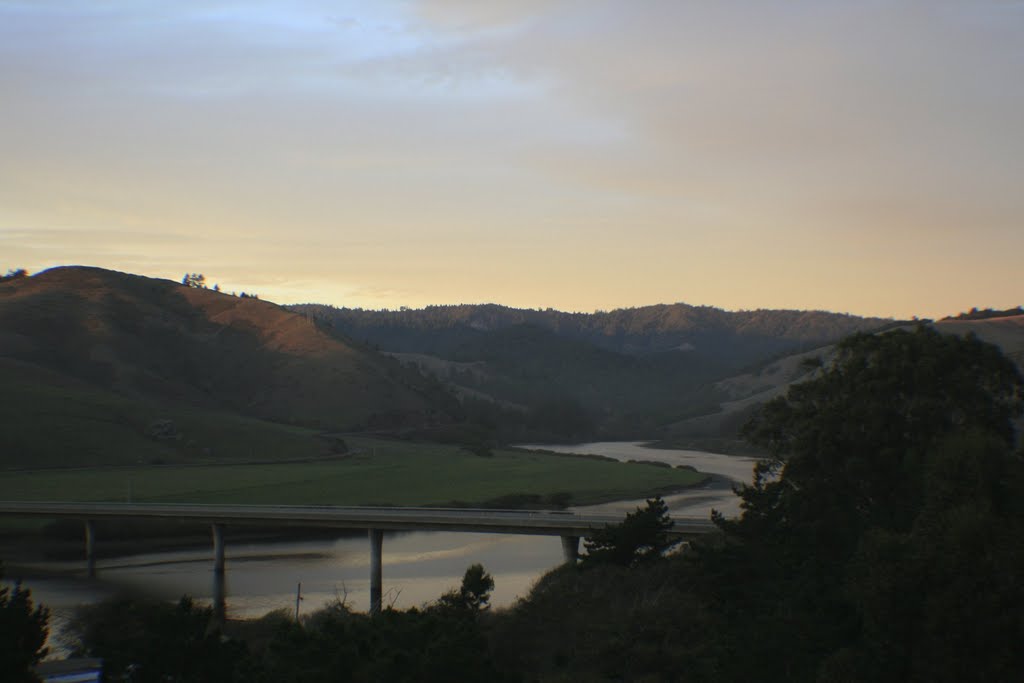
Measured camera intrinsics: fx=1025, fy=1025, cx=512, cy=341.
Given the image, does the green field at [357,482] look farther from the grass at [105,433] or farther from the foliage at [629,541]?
the foliage at [629,541]

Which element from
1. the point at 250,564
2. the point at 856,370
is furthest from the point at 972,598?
the point at 250,564

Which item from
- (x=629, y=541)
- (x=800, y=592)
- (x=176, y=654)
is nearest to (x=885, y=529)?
(x=800, y=592)

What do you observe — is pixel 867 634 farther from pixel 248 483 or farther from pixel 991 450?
pixel 248 483

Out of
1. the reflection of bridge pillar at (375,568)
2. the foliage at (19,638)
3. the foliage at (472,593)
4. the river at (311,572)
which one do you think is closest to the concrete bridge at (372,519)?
the reflection of bridge pillar at (375,568)

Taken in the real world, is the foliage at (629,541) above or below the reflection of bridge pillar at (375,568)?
above

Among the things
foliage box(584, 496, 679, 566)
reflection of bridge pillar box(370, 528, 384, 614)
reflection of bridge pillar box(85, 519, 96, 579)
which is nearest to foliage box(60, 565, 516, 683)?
foliage box(584, 496, 679, 566)

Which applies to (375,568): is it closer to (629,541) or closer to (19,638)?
(629,541)
